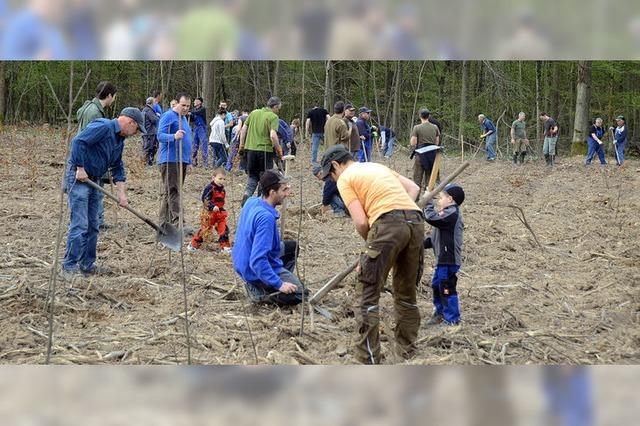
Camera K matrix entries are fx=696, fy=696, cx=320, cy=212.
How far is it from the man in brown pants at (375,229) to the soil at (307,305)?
0.34 m

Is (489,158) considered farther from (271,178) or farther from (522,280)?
(271,178)

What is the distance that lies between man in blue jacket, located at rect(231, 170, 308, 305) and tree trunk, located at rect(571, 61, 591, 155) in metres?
19.6

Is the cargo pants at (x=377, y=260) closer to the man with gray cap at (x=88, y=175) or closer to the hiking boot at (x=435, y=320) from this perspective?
the hiking boot at (x=435, y=320)

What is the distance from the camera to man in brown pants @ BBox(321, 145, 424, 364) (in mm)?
4484

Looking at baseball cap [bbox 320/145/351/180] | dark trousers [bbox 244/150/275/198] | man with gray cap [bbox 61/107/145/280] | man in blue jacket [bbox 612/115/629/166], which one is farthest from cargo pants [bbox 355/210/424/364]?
man in blue jacket [bbox 612/115/629/166]

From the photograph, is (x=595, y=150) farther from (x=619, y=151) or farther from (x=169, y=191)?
(x=169, y=191)

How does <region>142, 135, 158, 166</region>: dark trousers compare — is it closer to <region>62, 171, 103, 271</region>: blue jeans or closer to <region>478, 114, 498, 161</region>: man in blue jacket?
<region>62, 171, 103, 271</region>: blue jeans

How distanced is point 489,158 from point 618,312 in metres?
16.9

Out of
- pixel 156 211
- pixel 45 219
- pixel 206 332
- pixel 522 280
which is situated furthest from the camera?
pixel 156 211

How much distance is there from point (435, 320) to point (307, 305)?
107 cm

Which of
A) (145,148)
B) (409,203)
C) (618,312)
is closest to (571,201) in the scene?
(618,312)

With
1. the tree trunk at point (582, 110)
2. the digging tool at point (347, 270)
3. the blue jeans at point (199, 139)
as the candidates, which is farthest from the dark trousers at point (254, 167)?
the tree trunk at point (582, 110)

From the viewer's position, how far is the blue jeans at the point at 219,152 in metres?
16.1

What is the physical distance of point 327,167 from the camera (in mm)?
4762
